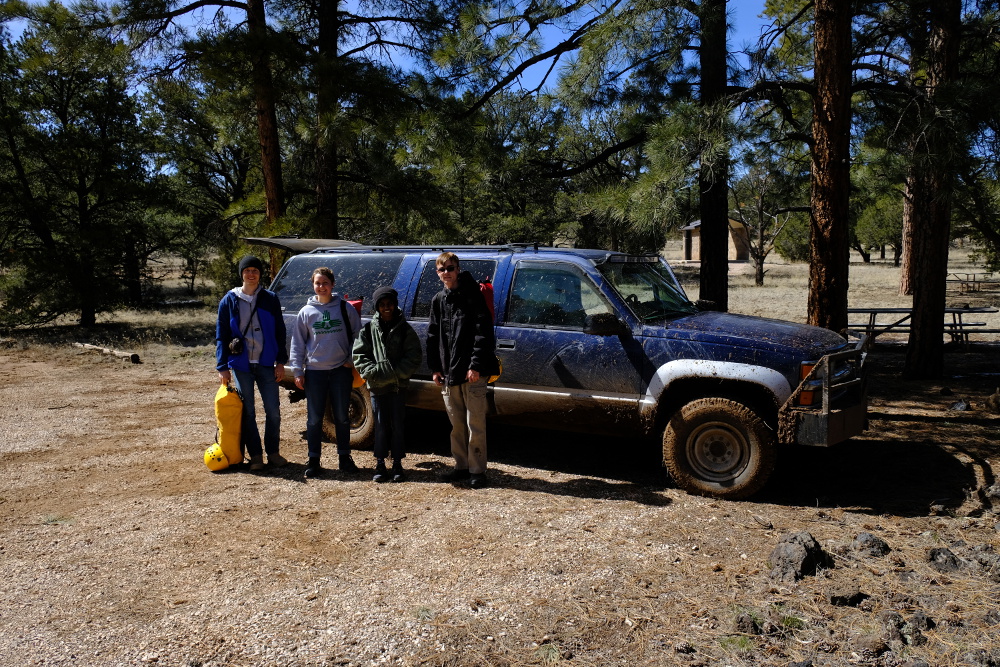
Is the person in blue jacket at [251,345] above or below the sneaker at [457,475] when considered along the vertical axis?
above

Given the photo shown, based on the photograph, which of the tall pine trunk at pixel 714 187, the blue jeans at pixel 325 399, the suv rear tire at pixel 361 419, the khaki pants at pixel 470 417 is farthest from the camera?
the tall pine trunk at pixel 714 187

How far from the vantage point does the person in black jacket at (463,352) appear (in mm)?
5844

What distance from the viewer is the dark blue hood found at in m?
5.58

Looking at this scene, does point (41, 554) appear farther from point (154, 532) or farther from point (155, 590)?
point (155, 590)

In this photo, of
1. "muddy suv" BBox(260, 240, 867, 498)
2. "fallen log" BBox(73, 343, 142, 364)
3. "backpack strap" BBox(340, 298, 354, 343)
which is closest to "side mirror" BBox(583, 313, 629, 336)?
"muddy suv" BBox(260, 240, 867, 498)

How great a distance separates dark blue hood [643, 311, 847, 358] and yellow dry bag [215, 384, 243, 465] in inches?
139

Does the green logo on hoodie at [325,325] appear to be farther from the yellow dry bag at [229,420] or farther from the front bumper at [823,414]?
the front bumper at [823,414]

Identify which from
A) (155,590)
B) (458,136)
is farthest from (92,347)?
(155,590)

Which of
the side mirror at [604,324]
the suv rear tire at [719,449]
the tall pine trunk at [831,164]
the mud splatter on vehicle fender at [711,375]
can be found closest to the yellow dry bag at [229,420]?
the side mirror at [604,324]

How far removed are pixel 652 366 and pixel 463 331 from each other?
58.8 inches

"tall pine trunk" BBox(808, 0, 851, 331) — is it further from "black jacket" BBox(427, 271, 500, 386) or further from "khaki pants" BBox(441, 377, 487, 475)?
"khaki pants" BBox(441, 377, 487, 475)

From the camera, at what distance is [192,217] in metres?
25.0

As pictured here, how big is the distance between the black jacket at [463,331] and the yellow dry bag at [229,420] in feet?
6.30

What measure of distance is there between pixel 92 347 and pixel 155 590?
1234cm
